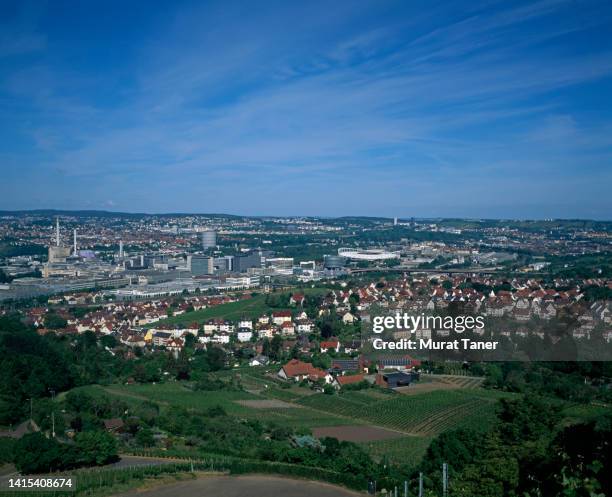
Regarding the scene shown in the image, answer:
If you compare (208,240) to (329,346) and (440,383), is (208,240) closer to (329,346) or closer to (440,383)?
(329,346)

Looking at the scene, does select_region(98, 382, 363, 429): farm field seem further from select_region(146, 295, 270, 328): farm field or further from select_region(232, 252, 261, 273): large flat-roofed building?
select_region(232, 252, 261, 273): large flat-roofed building

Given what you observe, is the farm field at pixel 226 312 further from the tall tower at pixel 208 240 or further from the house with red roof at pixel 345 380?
the tall tower at pixel 208 240

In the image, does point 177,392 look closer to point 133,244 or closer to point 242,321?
point 242,321

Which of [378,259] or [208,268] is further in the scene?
[378,259]

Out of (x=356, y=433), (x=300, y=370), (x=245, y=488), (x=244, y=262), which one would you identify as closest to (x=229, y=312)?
(x=300, y=370)

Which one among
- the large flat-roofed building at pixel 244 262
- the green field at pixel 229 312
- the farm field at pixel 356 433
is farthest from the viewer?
the large flat-roofed building at pixel 244 262

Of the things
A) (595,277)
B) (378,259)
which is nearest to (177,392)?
(595,277)

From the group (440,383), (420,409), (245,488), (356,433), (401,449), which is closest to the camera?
(245,488)

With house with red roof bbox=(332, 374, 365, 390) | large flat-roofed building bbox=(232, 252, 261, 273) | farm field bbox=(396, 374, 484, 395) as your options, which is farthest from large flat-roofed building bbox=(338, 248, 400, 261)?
house with red roof bbox=(332, 374, 365, 390)

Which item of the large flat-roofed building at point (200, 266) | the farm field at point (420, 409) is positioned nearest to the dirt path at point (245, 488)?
the farm field at point (420, 409)

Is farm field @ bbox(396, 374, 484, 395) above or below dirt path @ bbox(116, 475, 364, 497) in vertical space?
below

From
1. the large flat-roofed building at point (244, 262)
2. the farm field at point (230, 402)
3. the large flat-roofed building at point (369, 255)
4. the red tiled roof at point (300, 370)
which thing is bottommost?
the farm field at point (230, 402)
